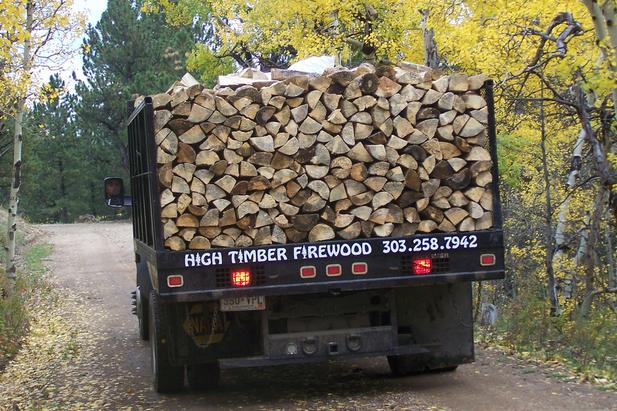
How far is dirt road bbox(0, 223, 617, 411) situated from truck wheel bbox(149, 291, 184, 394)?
4.7 inches

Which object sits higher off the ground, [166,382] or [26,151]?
[26,151]

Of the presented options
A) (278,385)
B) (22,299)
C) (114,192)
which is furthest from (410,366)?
(22,299)

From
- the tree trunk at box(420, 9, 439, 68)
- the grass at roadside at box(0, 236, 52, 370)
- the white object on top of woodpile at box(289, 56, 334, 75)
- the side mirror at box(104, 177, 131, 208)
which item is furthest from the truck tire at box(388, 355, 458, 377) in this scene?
the tree trunk at box(420, 9, 439, 68)

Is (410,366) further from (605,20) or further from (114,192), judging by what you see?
(114,192)

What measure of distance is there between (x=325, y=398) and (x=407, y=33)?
490 inches

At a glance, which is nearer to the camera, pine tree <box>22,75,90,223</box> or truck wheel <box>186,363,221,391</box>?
truck wheel <box>186,363,221,391</box>

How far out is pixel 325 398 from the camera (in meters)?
7.71

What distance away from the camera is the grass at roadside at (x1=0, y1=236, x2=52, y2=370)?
11779 mm

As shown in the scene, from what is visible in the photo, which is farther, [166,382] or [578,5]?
[578,5]

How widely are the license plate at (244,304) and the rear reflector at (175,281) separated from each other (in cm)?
47

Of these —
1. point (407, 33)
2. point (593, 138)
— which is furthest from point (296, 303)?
point (407, 33)

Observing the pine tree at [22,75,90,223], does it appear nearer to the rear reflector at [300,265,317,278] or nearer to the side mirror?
the side mirror

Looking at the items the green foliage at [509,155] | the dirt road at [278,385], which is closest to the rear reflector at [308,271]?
the dirt road at [278,385]

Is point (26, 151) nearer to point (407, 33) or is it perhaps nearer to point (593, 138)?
point (407, 33)
